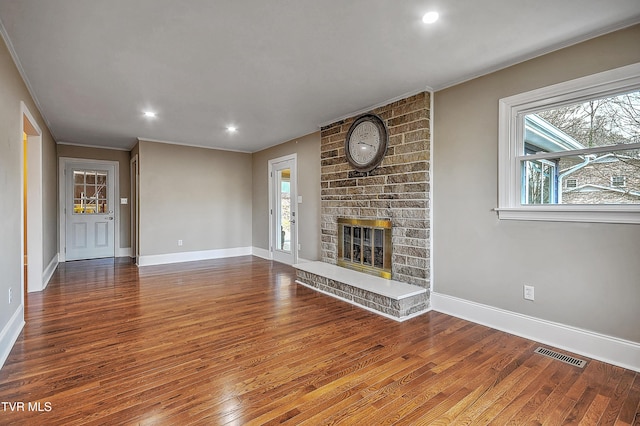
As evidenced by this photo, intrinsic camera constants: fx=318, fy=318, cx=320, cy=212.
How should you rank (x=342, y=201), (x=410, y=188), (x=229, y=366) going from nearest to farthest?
1. (x=229, y=366)
2. (x=410, y=188)
3. (x=342, y=201)

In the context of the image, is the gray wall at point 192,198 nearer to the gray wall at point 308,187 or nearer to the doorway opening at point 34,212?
the gray wall at point 308,187

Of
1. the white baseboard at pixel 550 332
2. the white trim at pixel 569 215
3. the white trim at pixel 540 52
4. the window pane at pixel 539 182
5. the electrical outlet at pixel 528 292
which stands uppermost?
the white trim at pixel 540 52

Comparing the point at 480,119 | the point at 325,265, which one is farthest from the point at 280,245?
the point at 480,119

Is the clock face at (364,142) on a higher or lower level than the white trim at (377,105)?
lower

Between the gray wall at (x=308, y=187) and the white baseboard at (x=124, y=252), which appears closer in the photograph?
the gray wall at (x=308, y=187)

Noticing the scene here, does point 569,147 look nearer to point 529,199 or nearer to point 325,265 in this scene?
point 529,199

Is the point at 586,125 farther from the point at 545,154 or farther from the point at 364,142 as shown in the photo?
the point at 364,142

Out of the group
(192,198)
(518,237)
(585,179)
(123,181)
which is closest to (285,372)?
(518,237)

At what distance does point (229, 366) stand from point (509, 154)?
116 inches

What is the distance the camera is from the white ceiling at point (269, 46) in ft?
6.75

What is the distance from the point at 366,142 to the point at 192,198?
4063 mm

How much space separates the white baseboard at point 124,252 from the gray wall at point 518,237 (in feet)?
21.2

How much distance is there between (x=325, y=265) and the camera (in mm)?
4648

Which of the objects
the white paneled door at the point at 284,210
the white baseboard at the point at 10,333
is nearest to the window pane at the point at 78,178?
the white paneled door at the point at 284,210
